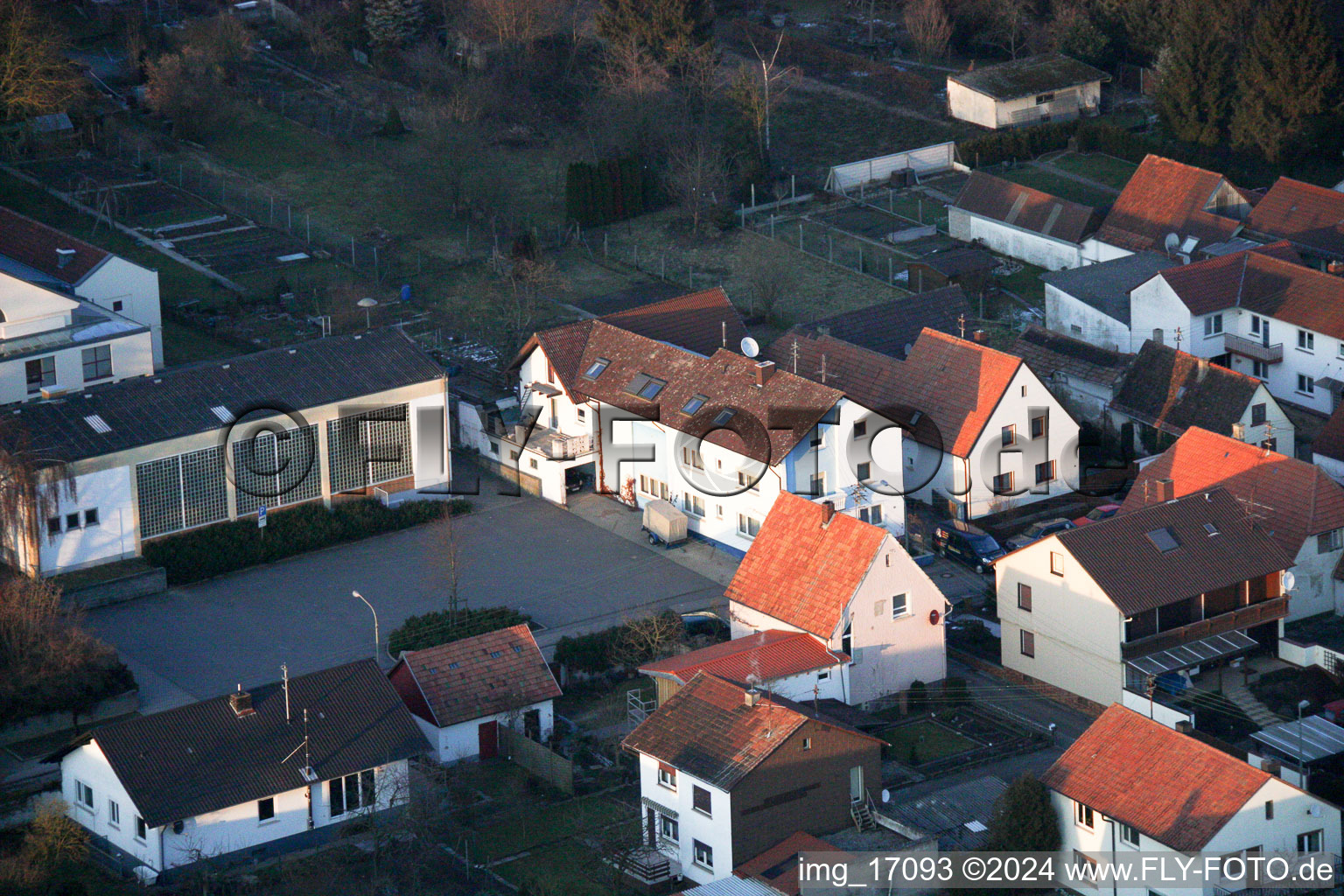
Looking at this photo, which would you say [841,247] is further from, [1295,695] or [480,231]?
[1295,695]

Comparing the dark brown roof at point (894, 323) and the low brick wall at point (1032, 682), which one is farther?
the dark brown roof at point (894, 323)

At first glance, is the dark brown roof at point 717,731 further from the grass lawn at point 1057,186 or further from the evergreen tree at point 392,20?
the evergreen tree at point 392,20

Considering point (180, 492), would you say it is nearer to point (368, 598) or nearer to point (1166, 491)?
point (368, 598)

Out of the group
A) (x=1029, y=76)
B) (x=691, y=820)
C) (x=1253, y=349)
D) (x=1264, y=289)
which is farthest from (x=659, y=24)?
(x=691, y=820)

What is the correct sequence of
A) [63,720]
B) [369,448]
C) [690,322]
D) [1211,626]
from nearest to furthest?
[63,720]
[1211,626]
[369,448]
[690,322]

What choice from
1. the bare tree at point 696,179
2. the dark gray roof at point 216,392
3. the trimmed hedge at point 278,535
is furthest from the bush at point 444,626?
the bare tree at point 696,179

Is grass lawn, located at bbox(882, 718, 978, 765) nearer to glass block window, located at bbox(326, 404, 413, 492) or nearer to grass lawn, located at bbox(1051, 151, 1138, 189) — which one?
glass block window, located at bbox(326, 404, 413, 492)
